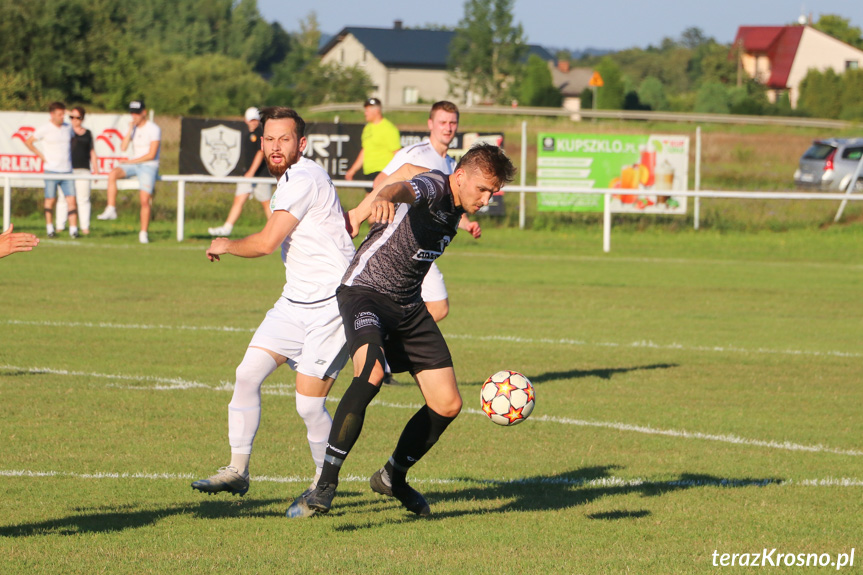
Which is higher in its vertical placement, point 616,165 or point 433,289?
point 616,165

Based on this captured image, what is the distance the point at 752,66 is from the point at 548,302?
372 feet

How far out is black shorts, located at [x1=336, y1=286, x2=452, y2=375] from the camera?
5.69 metres

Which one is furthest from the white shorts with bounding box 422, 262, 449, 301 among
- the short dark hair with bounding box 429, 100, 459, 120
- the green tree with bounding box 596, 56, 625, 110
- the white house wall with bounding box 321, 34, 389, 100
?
the white house wall with bounding box 321, 34, 389, 100

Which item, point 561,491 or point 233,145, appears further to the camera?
point 233,145

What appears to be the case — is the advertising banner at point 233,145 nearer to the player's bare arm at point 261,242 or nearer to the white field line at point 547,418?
the white field line at point 547,418

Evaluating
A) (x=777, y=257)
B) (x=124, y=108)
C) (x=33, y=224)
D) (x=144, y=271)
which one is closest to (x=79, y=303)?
(x=144, y=271)

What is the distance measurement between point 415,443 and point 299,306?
973 millimetres

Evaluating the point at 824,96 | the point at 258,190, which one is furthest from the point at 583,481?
the point at 824,96

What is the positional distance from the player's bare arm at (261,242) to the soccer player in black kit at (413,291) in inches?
15.6

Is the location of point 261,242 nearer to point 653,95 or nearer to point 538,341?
point 538,341

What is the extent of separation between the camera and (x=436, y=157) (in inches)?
360

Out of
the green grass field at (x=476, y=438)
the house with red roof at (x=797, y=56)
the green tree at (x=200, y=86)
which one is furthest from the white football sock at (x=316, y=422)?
the house with red roof at (x=797, y=56)

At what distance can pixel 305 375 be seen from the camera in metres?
5.97

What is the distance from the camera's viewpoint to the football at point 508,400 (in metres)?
5.84
